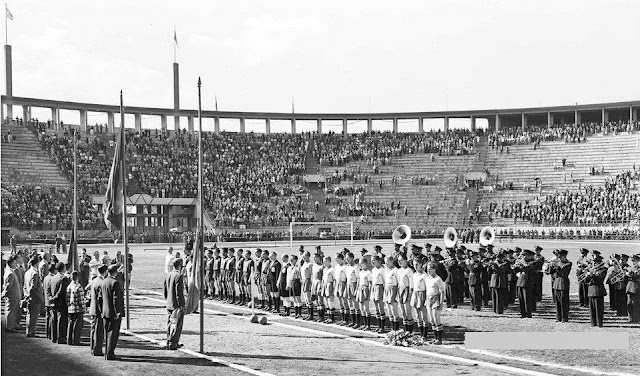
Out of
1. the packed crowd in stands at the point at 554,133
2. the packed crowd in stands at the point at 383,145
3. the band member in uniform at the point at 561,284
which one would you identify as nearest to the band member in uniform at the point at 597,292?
the band member in uniform at the point at 561,284

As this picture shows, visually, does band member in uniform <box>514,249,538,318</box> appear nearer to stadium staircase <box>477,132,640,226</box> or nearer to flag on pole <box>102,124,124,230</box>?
flag on pole <box>102,124,124,230</box>

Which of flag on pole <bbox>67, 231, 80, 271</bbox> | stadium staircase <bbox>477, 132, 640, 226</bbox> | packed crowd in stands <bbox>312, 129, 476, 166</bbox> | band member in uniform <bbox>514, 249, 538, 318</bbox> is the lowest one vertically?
band member in uniform <bbox>514, 249, 538, 318</bbox>

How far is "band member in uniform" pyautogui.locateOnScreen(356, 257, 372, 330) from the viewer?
57.7 feet

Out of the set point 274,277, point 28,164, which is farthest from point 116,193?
point 28,164

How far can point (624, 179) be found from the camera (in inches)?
2304

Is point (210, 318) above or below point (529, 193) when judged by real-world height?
below

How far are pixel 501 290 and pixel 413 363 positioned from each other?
736cm

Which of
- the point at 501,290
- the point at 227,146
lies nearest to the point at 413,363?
the point at 501,290

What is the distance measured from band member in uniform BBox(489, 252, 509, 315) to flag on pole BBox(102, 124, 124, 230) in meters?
9.20

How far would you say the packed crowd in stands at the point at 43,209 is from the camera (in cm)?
5291

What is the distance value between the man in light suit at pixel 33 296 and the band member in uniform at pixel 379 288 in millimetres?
7080

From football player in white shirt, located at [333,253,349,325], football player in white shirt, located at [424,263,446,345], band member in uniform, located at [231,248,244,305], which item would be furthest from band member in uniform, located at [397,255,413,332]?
band member in uniform, located at [231,248,244,305]

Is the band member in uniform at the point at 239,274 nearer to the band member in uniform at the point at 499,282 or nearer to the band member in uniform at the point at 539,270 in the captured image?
the band member in uniform at the point at 499,282

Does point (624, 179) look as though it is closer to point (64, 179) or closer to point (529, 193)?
point (529, 193)
